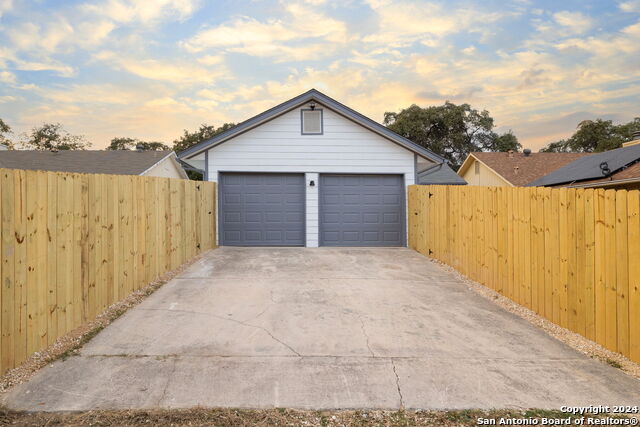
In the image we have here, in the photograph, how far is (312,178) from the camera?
11.5 m

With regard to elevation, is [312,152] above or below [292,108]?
below

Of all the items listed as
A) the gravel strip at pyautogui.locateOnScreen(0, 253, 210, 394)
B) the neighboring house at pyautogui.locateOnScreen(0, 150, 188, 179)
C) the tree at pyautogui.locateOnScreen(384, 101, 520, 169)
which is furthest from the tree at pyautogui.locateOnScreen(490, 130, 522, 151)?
the gravel strip at pyautogui.locateOnScreen(0, 253, 210, 394)

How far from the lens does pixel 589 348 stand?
12.5 ft

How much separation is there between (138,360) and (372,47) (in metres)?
13.2

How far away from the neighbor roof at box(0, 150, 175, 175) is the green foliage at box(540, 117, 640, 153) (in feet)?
139

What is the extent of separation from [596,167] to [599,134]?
1390 inches

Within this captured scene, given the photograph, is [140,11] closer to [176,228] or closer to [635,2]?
[176,228]

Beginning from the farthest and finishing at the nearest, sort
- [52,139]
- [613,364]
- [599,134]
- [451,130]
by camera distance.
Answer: [52,139] < [599,134] < [451,130] < [613,364]

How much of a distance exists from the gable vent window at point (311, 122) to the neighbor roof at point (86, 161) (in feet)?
34.0

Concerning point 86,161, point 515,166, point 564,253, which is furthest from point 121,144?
point 564,253

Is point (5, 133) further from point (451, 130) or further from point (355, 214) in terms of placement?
point (451, 130)

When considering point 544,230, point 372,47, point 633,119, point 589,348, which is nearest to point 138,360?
point 589,348

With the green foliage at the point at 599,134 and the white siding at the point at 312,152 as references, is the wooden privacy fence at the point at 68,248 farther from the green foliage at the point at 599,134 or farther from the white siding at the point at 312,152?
the green foliage at the point at 599,134

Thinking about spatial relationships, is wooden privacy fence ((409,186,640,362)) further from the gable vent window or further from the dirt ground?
the gable vent window
